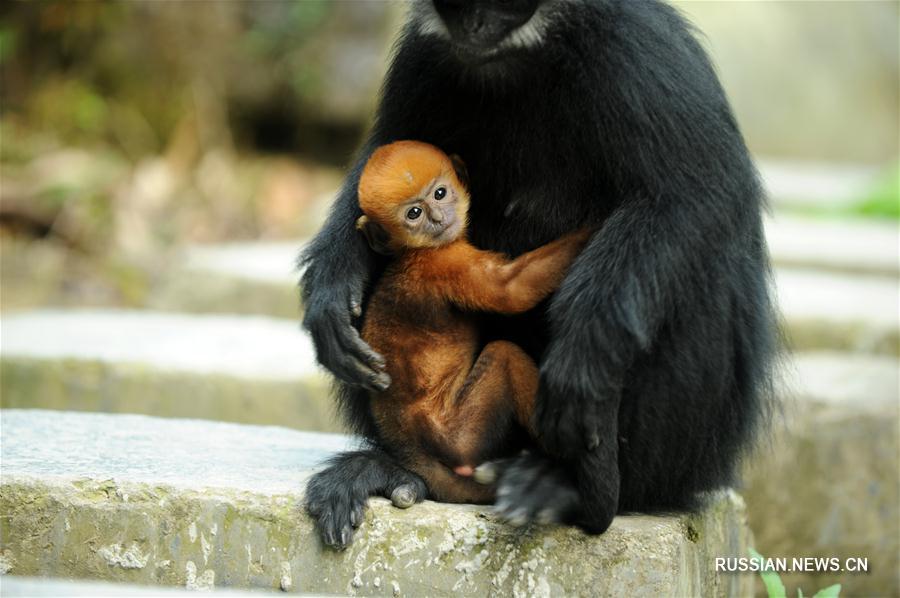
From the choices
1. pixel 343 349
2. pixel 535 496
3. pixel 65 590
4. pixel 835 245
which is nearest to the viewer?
pixel 65 590

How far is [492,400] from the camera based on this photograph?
13.4 ft

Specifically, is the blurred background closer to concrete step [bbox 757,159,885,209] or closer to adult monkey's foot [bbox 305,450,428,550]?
concrete step [bbox 757,159,885,209]

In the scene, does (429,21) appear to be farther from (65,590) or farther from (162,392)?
(162,392)

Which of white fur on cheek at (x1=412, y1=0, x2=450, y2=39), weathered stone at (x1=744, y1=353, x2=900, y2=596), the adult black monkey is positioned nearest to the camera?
the adult black monkey

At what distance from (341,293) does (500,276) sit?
597 millimetres

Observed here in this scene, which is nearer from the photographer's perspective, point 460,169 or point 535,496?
point 535,496

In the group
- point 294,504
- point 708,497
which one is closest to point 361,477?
point 294,504

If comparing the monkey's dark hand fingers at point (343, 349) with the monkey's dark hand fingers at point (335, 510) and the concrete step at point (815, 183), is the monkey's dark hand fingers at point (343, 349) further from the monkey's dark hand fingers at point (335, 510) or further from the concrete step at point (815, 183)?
the concrete step at point (815, 183)

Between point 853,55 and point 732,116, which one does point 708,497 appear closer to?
point 732,116

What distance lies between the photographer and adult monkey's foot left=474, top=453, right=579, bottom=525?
3871 mm

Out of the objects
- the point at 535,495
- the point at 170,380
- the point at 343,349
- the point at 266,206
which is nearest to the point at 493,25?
the point at 343,349

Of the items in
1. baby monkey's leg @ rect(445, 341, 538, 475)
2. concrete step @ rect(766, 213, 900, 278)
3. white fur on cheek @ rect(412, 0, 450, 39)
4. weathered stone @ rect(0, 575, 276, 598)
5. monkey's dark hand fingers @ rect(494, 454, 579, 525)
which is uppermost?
concrete step @ rect(766, 213, 900, 278)

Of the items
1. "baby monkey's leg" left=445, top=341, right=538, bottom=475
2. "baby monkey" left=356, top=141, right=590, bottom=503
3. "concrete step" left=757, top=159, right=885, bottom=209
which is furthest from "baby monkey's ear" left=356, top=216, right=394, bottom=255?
"concrete step" left=757, top=159, right=885, bottom=209

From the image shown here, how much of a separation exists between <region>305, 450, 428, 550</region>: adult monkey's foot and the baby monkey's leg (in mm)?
228
